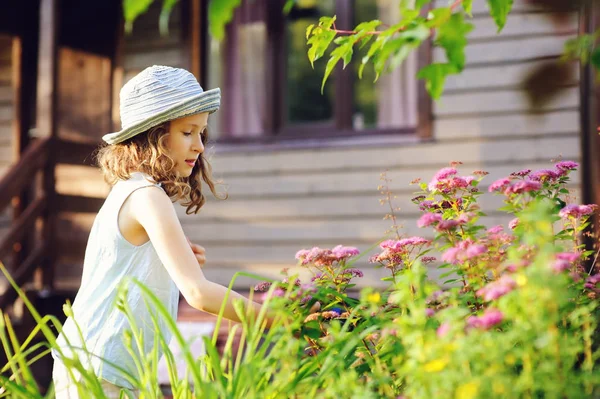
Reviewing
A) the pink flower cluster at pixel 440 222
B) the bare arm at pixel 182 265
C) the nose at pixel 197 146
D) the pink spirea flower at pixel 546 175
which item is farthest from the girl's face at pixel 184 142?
the pink spirea flower at pixel 546 175

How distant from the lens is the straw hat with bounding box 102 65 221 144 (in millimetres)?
2623

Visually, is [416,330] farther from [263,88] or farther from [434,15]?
[263,88]

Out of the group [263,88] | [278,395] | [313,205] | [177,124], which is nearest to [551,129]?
[313,205]

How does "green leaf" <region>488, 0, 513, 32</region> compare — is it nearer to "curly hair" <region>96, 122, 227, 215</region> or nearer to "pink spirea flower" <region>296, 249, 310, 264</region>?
"pink spirea flower" <region>296, 249, 310, 264</region>

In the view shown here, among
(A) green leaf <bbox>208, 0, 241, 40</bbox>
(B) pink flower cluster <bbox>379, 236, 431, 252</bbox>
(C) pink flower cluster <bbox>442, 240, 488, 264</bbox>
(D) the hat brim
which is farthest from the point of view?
(D) the hat brim

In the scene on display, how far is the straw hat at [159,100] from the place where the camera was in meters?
2.62

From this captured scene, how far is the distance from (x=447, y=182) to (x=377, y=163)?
12.3ft

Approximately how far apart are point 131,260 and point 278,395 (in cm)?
64

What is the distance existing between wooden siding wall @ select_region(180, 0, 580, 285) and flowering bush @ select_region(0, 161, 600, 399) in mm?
3395

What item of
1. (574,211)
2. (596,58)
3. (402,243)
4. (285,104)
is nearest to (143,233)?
(402,243)

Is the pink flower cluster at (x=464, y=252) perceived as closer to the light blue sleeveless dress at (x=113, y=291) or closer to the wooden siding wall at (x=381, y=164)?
the light blue sleeveless dress at (x=113, y=291)

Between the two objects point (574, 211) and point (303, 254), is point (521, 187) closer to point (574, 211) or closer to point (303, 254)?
point (574, 211)

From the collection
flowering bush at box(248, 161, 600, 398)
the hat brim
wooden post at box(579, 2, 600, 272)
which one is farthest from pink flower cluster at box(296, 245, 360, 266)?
wooden post at box(579, 2, 600, 272)

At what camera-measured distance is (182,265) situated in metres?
2.25
